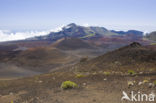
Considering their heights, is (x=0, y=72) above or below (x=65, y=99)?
below

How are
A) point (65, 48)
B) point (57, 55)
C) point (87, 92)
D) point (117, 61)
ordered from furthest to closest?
point (65, 48), point (57, 55), point (117, 61), point (87, 92)

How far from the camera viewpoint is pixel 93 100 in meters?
7.39

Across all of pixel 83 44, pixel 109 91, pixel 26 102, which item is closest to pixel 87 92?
pixel 109 91

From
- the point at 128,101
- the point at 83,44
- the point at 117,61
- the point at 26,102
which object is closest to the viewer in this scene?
the point at 128,101

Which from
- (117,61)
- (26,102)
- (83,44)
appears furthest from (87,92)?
(83,44)

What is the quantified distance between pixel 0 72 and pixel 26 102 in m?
38.7

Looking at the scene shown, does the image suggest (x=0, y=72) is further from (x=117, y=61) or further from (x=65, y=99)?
(x=65, y=99)

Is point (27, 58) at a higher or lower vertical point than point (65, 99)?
lower

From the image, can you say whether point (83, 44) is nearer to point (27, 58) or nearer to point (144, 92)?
point (27, 58)

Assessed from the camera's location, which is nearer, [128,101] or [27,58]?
[128,101]

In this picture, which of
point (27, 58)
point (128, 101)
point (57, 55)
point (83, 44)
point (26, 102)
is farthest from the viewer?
point (83, 44)

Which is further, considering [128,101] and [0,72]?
[0,72]

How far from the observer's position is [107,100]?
723 cm

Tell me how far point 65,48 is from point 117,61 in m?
86.1
